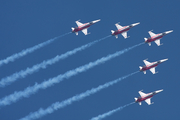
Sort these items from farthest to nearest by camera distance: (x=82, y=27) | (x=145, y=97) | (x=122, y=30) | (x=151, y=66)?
(x=122, y=30) → (x=82, y=27) → (x=151, y=66) → (x=145, y=97)

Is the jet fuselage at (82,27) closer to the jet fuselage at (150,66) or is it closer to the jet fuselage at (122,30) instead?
the jet fuselage at (122,30)

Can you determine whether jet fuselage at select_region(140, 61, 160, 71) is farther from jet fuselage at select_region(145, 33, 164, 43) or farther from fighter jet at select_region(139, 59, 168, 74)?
jet fuselage at select_region(145, 33, 164, 43)

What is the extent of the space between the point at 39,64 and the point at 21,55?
6500mm

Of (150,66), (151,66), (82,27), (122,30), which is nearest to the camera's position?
(150,66)

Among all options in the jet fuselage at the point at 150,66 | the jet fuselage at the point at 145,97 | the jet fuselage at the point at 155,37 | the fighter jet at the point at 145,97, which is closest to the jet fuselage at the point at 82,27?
the jet fuselage at the point at 155,37

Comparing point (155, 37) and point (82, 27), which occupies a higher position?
point (82, 27)

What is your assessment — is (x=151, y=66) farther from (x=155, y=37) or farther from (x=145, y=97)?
(x=145, y=97)

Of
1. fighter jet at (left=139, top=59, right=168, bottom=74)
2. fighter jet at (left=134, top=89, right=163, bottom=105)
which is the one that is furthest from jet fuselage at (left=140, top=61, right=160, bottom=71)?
fighter jet at (left=134, top=89, right=163, bottom=105)

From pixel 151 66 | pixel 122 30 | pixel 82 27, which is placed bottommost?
pixel 151 66

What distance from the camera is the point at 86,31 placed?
15488 cm

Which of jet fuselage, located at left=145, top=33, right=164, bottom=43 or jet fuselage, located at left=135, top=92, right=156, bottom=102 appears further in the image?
jet fuselage, located at left=145, top=33, right=164, bottom=43

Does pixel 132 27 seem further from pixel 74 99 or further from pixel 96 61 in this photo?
pixel 74 99

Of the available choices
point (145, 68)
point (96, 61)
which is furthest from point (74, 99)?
point (145, 68)

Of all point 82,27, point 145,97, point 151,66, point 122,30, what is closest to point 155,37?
point 151,66
